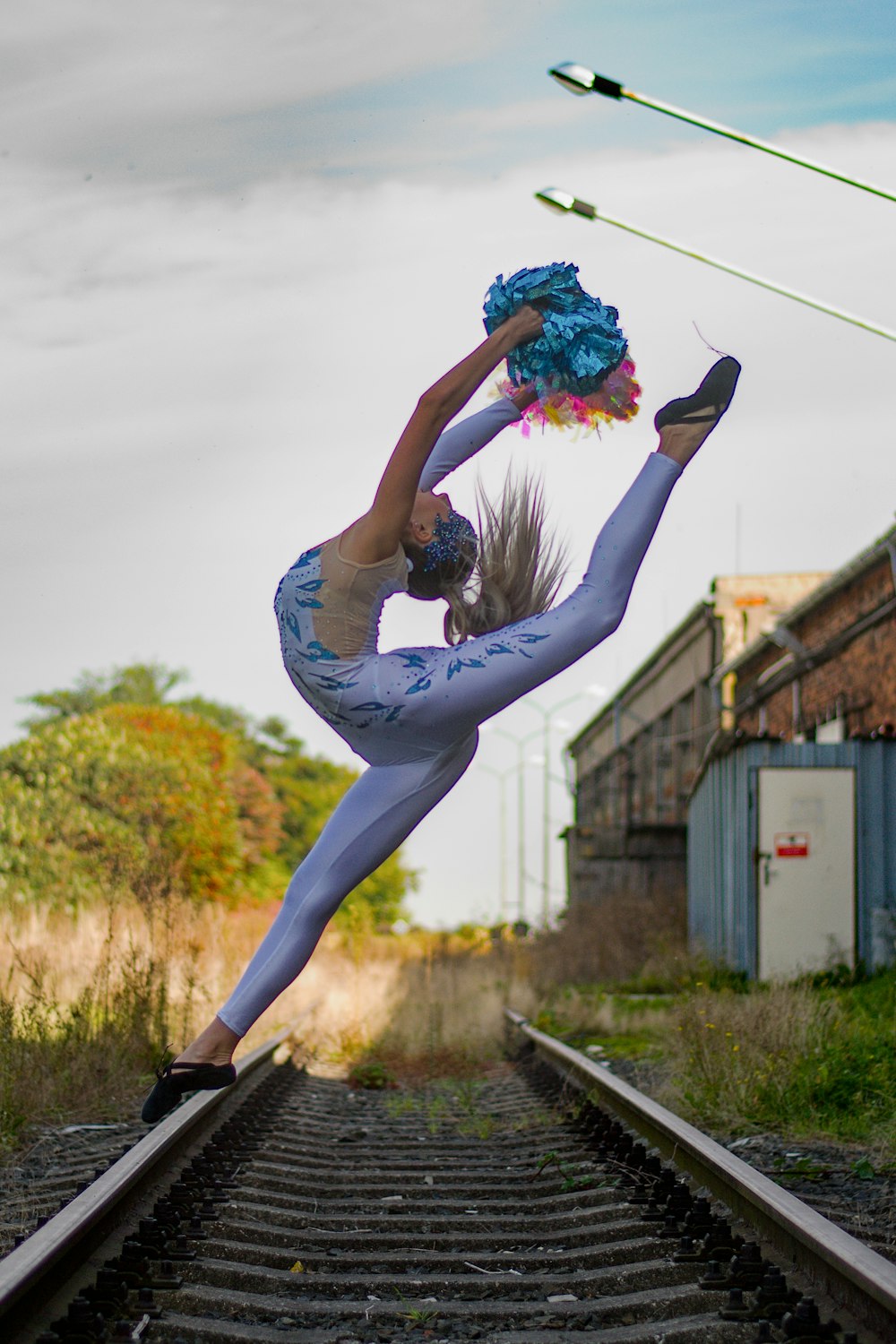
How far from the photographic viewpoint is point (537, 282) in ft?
13.2

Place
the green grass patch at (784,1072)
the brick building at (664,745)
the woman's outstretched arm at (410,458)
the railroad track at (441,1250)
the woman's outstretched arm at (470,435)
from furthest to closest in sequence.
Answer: the brick building at (664,745) → the green grass patch at (784,1072) → the woman's outstretched arm at (470,435) → the woman's outstretched arm at (410,458) → the railroad track at (441,1250)

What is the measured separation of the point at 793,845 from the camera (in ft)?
56.4

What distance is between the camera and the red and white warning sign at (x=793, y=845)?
56.3 ft

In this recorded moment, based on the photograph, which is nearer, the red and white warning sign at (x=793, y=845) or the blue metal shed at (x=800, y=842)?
the blue metal shed at (x=800, y=842)

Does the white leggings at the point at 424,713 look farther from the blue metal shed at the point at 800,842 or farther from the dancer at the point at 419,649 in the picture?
the blue metal shed at the point at 800,842

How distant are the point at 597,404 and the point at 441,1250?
248 centimetres

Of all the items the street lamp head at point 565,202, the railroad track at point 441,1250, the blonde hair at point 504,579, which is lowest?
the railroad track at point 441,1250

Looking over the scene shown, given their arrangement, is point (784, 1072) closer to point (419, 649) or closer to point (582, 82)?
point (419, 649)

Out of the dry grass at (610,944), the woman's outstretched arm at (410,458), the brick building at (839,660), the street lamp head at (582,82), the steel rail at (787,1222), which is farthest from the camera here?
the dry grass at (610,944)

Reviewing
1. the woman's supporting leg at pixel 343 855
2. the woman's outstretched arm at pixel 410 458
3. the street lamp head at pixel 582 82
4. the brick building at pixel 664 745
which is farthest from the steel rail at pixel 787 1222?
the brick building at pixel 664 745

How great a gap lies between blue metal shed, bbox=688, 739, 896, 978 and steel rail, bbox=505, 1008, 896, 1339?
10.9 metres

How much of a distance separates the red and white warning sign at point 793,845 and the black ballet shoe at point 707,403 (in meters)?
13.7

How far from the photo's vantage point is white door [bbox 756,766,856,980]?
16.8 meters

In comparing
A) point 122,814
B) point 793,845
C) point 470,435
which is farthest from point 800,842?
point 470,435
